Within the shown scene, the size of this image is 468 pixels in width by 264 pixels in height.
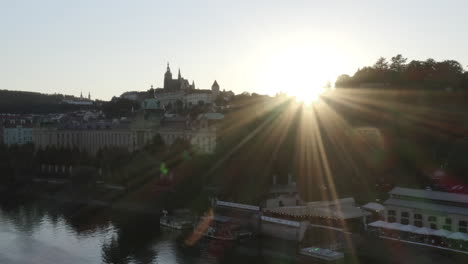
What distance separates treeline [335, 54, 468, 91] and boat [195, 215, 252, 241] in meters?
32.1

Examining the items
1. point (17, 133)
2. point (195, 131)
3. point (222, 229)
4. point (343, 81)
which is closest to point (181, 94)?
point (17, 133)

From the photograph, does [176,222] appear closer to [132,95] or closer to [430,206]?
[430,206]

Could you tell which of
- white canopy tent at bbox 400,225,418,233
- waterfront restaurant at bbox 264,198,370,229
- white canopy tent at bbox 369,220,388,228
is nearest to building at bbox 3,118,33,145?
waterfront restaurant at bbox 264,198,370,229

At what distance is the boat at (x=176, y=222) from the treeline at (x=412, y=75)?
33017 mm

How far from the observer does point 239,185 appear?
120 ft

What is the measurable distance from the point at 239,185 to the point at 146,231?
7.35m

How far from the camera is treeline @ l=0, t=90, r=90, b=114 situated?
133m

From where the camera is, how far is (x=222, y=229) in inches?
1222

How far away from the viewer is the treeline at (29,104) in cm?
13338

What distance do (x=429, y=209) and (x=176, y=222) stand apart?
1532 centimetres

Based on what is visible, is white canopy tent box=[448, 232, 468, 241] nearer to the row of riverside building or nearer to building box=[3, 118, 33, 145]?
the row of riverside building

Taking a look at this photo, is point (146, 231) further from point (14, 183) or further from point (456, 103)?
point (456, 103)

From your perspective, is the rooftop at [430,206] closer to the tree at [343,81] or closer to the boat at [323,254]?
the boat at [323,254]

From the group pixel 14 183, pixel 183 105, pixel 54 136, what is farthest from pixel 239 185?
pixel 183 105
